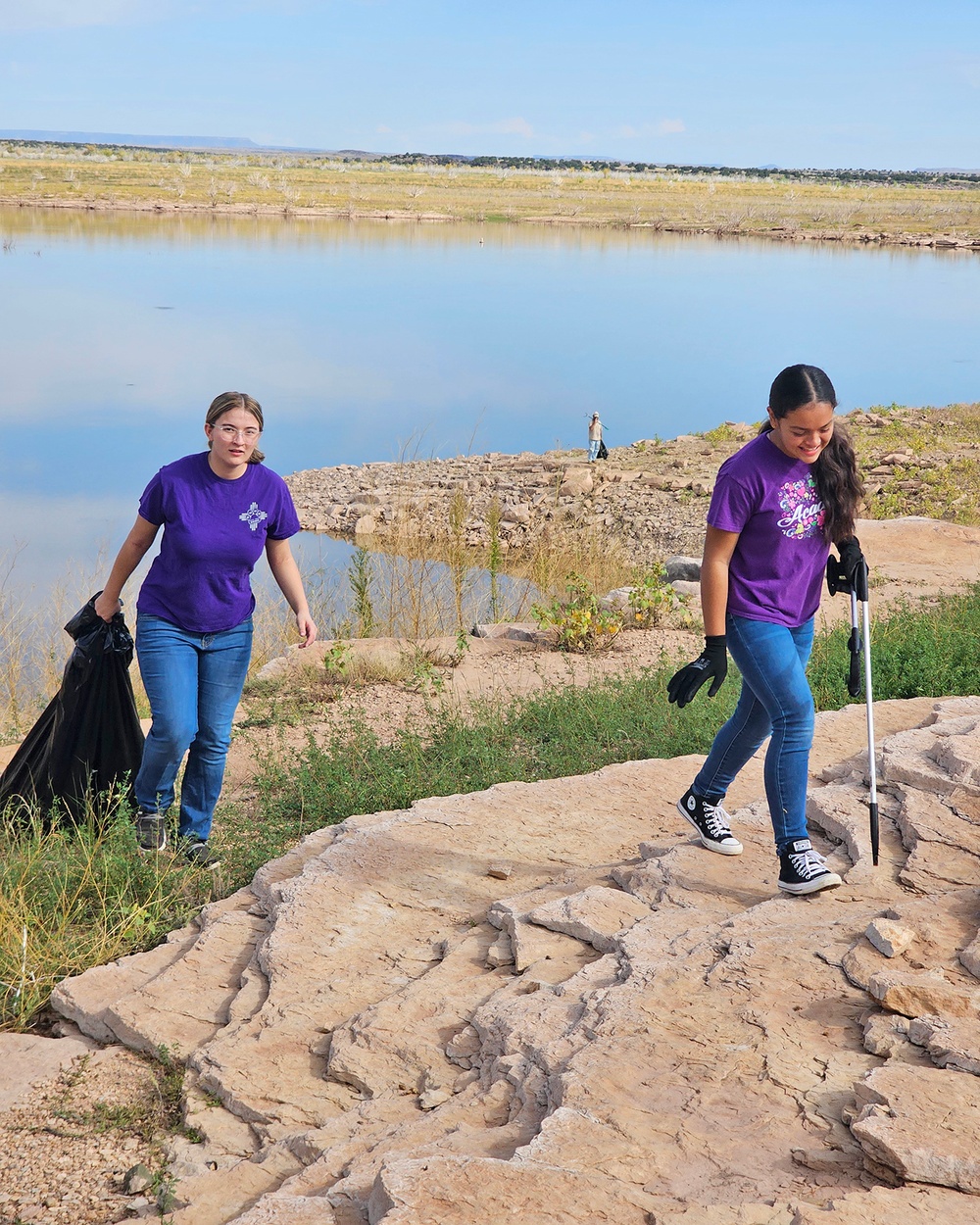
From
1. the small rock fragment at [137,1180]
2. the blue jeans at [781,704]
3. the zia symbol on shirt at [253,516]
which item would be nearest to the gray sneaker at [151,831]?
the zia symbol on shirt at [253,516]

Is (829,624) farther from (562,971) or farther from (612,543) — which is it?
(562,971)

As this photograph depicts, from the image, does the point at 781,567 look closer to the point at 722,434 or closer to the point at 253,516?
the point at 253,516

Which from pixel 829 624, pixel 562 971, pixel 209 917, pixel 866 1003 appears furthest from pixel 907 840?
pixel 829 624

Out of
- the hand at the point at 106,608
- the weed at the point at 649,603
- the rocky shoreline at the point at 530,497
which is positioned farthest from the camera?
the rocky shoreline at the point at 530,497

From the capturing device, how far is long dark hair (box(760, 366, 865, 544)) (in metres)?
3.67

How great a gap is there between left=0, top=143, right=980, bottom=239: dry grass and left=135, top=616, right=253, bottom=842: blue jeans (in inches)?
2100

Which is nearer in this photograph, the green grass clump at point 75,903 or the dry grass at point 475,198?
the green grass clump at point 75,903

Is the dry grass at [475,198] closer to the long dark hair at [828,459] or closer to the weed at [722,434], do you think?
the weed at [722,434]

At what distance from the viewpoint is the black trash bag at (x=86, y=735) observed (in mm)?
4988

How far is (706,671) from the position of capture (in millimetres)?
3916

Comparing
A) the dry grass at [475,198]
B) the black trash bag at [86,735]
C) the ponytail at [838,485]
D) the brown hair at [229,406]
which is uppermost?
the dry grass at [475,198]

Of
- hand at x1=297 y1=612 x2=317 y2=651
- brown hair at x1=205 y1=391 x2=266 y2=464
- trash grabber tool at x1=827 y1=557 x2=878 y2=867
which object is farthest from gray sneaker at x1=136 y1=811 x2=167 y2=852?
trash grabber tool at x1=827 y1=557 x2=878 y2=867

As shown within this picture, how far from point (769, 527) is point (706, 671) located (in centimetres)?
52

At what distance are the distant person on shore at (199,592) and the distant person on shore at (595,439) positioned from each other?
13679 mm
